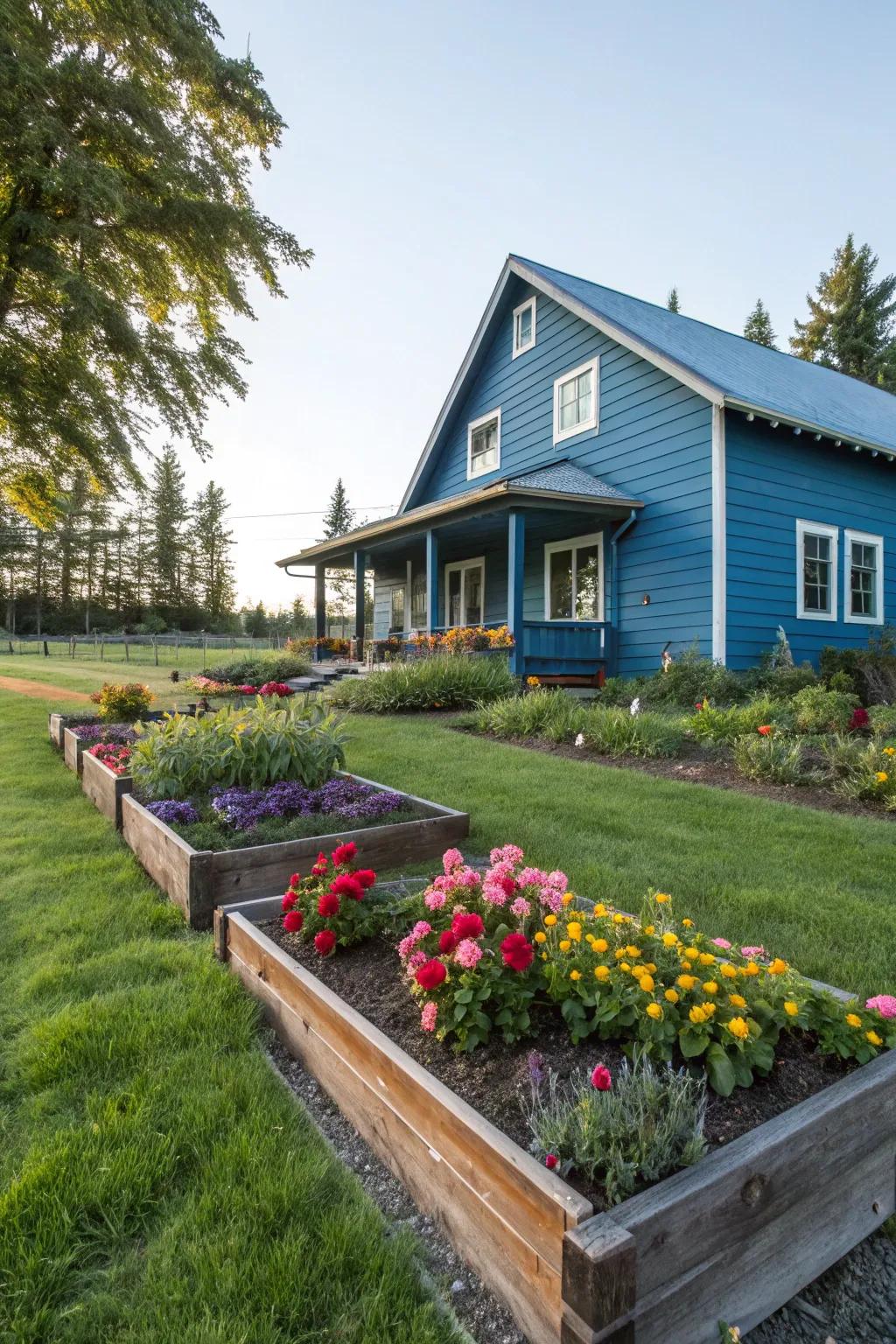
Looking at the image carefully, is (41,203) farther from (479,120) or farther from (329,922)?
(329,922)

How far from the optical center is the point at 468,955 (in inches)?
66.6

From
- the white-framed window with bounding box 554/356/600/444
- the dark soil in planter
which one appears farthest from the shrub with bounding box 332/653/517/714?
the dark soil in planter

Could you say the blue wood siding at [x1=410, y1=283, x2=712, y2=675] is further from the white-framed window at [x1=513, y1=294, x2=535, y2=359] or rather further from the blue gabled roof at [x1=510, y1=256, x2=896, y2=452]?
the blue gabled roof at [x1=510, y1=256, x2=896, y2=452]

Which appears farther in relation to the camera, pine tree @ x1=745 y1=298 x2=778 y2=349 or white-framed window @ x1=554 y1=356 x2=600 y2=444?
pine tree @ x1=745 y1=298 x2=778 y2=349

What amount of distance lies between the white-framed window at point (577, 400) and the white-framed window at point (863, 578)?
15.2 ft

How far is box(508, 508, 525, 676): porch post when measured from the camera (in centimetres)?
972

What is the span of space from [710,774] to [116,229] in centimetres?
1207

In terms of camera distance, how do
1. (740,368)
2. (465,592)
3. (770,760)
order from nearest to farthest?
1. (770,760)
2. (740,368)
3. (465,592)

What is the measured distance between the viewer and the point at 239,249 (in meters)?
11.6

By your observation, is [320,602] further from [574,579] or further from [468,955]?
[468,955]

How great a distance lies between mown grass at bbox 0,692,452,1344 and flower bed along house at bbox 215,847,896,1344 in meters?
0.17

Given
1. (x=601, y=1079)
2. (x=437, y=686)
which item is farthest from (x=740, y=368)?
(x=601, y=1079)

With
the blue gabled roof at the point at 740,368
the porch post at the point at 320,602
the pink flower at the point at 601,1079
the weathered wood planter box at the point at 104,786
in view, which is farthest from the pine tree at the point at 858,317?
the pink flower at the point at 601,1079

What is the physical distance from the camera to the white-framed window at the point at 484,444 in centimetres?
1388
